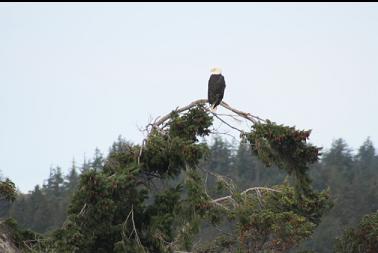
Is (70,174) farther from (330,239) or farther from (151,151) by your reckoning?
(151,151)

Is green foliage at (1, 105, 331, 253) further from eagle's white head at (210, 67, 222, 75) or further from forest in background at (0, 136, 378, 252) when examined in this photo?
forest in background at (0, 136, 378, 252)

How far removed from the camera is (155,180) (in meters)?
13.4

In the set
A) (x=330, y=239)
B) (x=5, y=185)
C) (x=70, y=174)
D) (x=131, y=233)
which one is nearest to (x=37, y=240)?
(x=5, y=185)

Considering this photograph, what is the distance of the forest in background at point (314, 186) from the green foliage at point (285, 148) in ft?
99.2

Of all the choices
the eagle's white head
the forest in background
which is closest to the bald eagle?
the eagle's white head

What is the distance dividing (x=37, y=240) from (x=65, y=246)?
256 cm

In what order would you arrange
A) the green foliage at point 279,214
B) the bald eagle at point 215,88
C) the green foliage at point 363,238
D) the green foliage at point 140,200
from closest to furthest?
the green foliage at point 140,200 → the green foliage at point 279,214 → the bald eagle at point 215,88 → the green foliage at point 363,238

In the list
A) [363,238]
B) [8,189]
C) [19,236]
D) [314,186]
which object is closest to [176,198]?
[19,236]

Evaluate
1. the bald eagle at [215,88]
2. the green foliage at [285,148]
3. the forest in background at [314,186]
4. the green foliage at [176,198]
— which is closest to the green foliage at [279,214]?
the green foliage at [176,198]

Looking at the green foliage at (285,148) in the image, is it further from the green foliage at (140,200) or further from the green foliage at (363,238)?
the green foliage at (363,238)

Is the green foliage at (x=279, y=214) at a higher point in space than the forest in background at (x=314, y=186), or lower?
lower

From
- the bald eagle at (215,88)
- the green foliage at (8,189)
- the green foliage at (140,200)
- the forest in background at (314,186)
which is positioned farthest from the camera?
the forest in background at (314,186)

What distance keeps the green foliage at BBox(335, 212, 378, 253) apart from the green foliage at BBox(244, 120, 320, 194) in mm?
4288

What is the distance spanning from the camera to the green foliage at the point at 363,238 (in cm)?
1644
